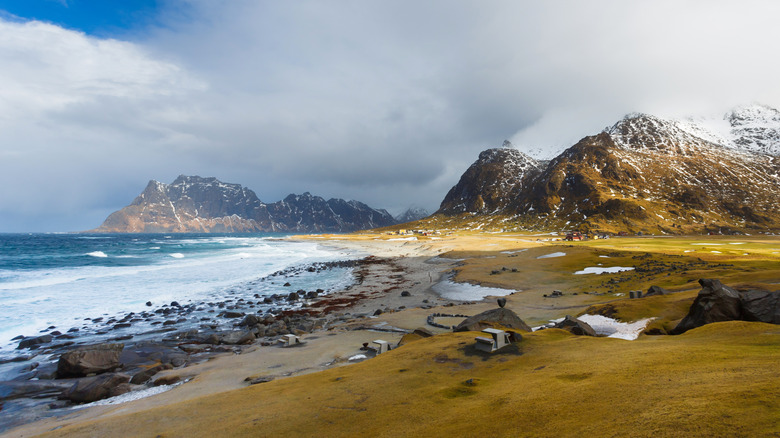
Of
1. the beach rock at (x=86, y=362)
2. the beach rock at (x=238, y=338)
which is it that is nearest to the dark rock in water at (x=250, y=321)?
the beach rock at (x=238, y=338)

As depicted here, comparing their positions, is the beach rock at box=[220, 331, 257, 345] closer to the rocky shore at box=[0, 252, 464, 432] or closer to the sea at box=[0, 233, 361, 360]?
the rocky shore at box=[0, 252, 464, 432]

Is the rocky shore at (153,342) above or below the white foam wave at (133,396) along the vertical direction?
below

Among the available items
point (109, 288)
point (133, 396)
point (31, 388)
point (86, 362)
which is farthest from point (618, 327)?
Answer: point (109, 288)

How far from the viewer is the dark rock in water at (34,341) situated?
991 inches

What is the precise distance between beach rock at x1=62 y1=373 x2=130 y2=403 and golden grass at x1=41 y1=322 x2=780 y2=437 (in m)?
6.20

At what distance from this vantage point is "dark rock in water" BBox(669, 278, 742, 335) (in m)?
13.8

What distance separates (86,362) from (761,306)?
108ft

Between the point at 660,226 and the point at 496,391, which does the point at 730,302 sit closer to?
the point at 496,391

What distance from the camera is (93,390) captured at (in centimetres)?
1625

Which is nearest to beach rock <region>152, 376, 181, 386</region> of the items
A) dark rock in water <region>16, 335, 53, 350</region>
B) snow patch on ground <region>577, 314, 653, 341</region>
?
dark rock in water <region>16, 335, 53, 350</region>

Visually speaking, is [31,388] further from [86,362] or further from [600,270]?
[600,270]

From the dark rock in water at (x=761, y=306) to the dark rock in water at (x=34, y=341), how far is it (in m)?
42.4

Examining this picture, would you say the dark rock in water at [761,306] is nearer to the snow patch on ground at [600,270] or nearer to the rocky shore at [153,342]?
the rocky shore at [153,342]

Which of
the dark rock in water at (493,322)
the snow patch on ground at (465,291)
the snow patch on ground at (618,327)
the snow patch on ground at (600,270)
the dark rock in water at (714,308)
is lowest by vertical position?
the snow patch on ground at (465,291)
